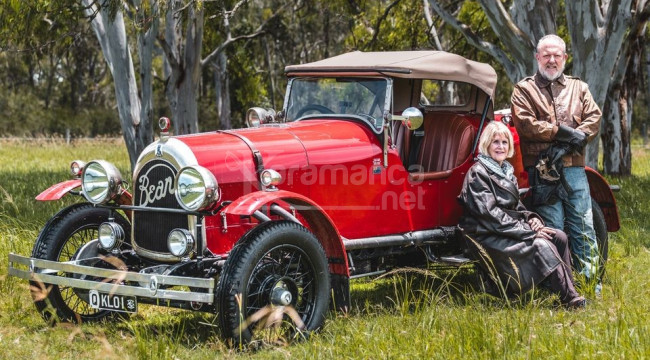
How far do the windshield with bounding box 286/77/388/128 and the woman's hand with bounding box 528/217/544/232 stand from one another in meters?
1.38

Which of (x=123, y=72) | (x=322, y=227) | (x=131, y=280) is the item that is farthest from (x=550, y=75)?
(x=123, y=72)

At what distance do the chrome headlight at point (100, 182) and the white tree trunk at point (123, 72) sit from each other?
9.23 m

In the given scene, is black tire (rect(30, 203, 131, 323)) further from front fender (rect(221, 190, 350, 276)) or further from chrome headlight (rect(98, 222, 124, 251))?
front fender (rect(221, 190, 350, 276))

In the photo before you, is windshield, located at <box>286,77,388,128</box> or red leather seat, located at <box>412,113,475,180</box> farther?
red leather seat, located at <box>412,113,475,180</box>

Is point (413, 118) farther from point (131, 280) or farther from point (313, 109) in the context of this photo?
point (131, 280)

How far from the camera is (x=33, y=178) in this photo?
16438 millimetres

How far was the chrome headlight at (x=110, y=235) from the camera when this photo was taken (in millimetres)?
5820

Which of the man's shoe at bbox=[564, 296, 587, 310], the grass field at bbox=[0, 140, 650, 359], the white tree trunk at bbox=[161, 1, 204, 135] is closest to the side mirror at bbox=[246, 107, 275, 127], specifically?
the grass field at bbox=[0, 140, 650, 359]

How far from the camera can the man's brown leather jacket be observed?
6691 mm

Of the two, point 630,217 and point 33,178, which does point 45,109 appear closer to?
point 33,178

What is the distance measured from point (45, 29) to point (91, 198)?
1316 centimetres

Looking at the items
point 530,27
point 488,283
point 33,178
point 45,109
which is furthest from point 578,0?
point 45,109

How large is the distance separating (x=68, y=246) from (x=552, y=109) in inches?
153

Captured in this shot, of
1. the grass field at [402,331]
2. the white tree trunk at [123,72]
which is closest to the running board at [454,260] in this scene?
the grass field at [402,331]
